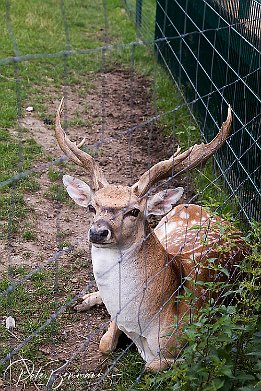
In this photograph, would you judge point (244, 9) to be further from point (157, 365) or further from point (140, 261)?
point (157, 365)

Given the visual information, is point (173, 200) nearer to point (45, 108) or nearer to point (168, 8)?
point (45, 108)

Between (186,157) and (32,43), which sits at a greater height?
(186,157)

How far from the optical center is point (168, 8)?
814 cm

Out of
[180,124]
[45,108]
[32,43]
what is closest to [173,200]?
[180,124]

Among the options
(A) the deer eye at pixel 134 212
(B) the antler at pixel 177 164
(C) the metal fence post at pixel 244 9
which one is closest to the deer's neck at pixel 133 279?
(A) the deer eye at pixel 134 212

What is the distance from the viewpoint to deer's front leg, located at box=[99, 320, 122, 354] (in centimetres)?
394

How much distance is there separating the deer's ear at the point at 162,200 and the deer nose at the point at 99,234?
423mm

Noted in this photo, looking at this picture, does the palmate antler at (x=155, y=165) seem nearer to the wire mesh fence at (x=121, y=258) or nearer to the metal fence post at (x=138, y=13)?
the wire mesh fence at (x=121, y=258)

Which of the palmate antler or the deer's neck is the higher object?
the palmate antler

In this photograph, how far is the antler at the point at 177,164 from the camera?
3725mm

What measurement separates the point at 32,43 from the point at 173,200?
18.6ft

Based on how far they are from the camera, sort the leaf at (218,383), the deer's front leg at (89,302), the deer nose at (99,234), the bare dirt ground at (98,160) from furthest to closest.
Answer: the deer's front leg at (89,302) < the bare dirt ground at (98,160) < the deer nose at (99,234) < the leaf at (218,383)

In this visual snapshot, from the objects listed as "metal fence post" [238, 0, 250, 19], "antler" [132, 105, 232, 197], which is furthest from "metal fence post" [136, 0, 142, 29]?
"antler" [132, 105, 232, 197]

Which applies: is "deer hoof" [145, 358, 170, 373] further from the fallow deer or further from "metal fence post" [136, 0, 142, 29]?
"metal fence post" [136, 0, 142, 29]
